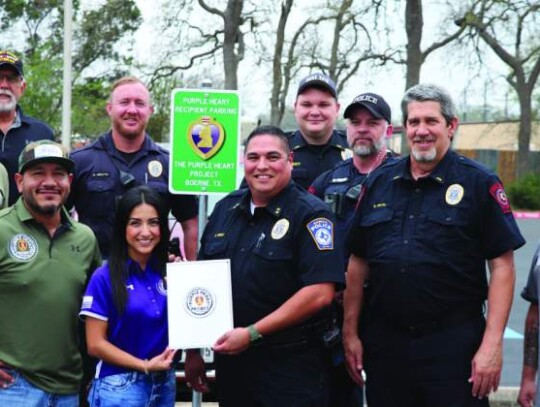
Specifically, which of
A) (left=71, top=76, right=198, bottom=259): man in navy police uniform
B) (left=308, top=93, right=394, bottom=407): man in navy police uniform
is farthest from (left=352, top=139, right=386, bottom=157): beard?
(left=71, top=76, right=198, bottom=259): man in navy police uniform

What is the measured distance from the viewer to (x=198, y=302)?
A: 383 cm

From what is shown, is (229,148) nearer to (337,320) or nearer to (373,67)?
(337,320)

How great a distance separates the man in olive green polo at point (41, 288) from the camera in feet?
12.8

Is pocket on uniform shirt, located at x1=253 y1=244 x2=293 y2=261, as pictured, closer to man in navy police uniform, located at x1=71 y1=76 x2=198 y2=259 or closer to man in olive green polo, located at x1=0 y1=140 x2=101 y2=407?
man in olive green polo, located at x1=0 y1=140 x2=101 y2=407

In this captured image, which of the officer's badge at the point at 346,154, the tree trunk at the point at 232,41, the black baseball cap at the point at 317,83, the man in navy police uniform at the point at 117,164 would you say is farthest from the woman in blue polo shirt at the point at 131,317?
the tree trunk at the point at 232,41

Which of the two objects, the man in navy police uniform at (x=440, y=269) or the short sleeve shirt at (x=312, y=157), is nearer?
the man in navy police uniform at (x=440, y=269)

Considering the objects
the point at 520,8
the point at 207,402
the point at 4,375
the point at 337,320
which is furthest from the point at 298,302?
the point at 520,8

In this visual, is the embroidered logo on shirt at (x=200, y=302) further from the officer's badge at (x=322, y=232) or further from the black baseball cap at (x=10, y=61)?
the black baseball cap at (x=10, y=61)

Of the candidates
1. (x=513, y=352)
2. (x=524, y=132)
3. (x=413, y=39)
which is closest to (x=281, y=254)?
(x=513, y=352)

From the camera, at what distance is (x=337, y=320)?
180 inches

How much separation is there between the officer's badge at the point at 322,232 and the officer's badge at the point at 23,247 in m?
1.39

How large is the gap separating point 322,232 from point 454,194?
698 millimetres

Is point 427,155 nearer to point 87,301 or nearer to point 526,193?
point 87,301

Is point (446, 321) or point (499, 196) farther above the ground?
point (499, 196)
